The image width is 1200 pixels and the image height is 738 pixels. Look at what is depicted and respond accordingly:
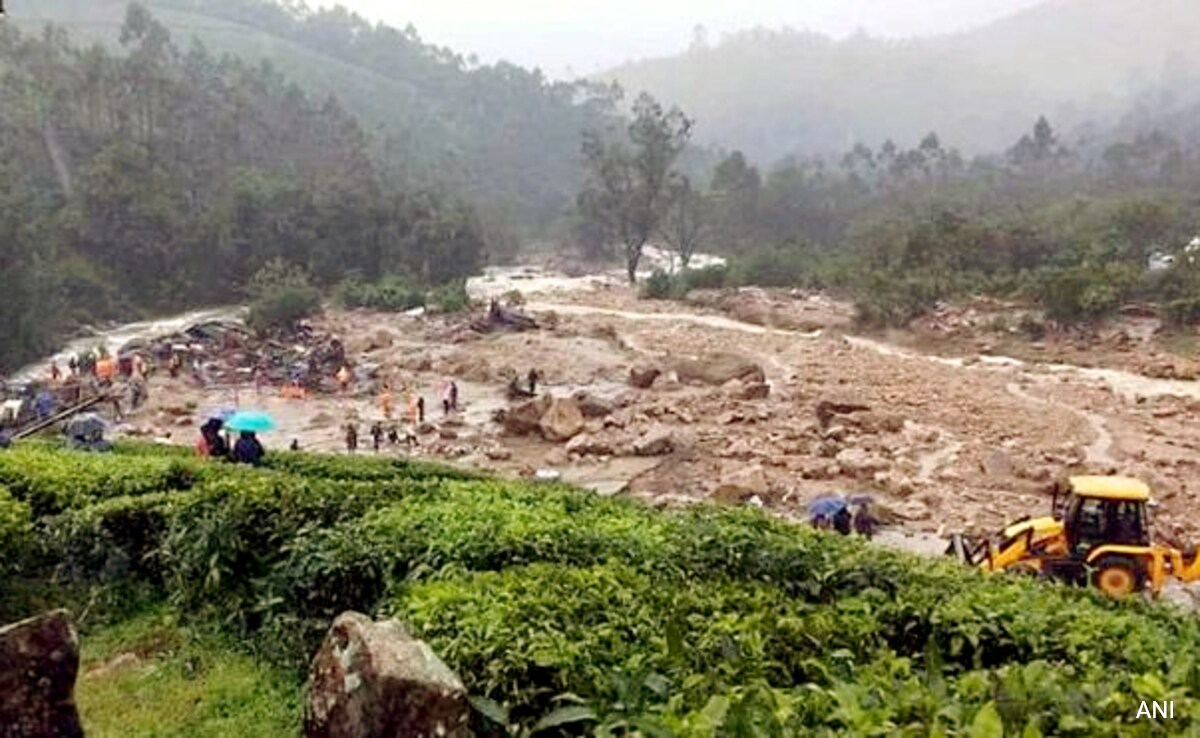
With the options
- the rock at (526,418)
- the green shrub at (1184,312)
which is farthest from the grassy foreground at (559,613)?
the green shrub at (1184,312)

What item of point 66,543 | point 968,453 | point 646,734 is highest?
point 646,734

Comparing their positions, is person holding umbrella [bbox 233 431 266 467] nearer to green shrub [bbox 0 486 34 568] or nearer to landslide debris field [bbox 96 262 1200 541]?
green shrub [bbox 0 486 34 568]

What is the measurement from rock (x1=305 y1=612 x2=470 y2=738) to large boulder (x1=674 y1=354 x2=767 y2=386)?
992 inches

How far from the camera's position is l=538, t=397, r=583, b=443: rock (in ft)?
83.6

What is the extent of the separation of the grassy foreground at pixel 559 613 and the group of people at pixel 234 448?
14.0 ft

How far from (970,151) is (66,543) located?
658 ft

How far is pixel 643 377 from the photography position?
101ft

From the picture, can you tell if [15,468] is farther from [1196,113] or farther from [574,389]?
[1196,113]

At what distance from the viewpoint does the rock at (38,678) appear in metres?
5.09

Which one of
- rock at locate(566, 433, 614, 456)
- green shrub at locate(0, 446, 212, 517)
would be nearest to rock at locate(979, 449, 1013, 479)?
rock at locate(566, 433, 614, 456)

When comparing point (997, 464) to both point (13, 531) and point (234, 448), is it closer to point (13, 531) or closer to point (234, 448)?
point (234, 448)

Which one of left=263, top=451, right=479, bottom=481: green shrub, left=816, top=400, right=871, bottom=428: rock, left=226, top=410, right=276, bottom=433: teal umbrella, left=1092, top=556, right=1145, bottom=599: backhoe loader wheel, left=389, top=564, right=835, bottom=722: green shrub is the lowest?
left=816, top=400, right=871, bottom=428: rock

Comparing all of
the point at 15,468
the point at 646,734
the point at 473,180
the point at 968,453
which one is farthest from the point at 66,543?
the point at 473,180

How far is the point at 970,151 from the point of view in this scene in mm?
191875
